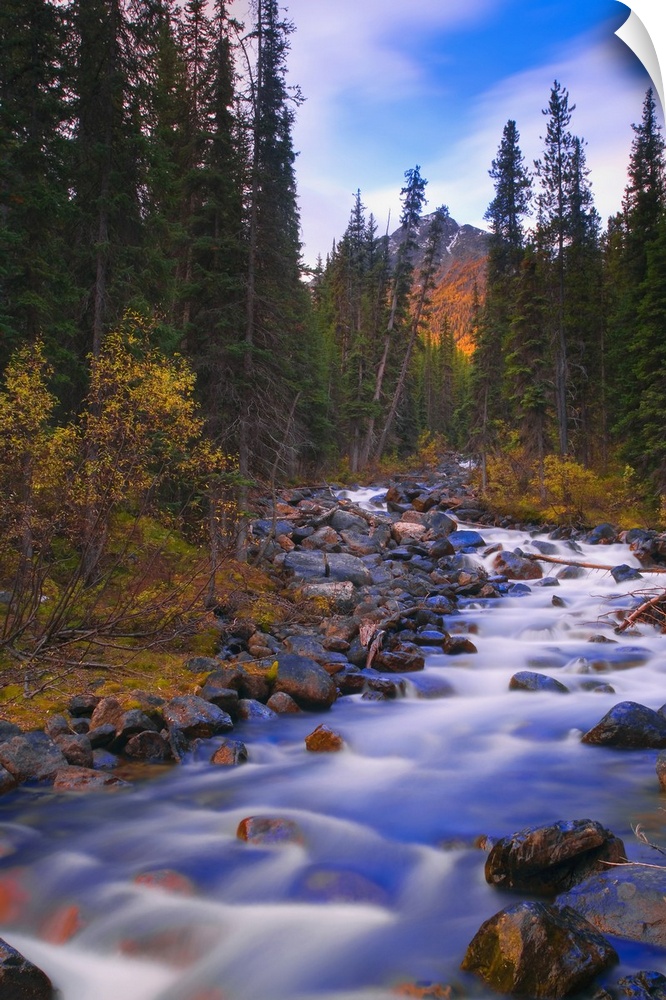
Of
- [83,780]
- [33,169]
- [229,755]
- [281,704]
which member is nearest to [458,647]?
[281,704]

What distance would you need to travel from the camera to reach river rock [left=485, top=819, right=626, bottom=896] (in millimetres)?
3951

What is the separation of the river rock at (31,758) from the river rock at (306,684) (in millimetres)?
3261

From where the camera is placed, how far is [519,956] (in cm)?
306

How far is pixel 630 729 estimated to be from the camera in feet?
22.3

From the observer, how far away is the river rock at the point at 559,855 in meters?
3.95

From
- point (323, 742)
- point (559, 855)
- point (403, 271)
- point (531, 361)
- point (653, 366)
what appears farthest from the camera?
point (403, 271)

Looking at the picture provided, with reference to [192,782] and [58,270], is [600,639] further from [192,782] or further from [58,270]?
[58,270]

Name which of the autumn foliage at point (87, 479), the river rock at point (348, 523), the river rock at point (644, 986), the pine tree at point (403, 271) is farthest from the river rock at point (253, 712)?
the pine tree at point (403, 271)

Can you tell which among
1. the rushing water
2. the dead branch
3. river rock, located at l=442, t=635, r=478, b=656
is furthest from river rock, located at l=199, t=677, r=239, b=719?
the dead branch

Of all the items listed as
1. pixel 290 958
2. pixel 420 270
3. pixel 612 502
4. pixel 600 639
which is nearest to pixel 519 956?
pixel 290 958

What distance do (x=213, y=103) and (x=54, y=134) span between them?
577 centimetres

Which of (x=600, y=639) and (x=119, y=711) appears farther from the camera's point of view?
(x=600, y=639)

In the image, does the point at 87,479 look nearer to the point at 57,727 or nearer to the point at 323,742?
the point at 57,727

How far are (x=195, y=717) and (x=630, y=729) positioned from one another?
4981 millimetres
